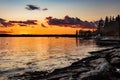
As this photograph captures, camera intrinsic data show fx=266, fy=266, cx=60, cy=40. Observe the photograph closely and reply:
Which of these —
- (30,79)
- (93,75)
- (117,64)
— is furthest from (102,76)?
(117,64)

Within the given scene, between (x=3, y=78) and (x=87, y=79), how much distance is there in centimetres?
1173

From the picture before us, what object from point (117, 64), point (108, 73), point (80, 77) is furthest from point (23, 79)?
point (117, 64)

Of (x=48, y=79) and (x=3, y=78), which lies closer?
(x=48, y=79)

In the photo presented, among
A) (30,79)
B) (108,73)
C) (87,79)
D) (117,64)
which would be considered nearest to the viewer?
(87,79)

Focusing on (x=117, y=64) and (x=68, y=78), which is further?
(x=117, y=64)

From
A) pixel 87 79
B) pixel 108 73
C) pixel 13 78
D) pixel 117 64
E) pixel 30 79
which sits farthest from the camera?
pixel 117 64

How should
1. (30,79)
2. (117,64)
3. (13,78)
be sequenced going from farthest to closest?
(117,64)
(13,78)
(30,79)

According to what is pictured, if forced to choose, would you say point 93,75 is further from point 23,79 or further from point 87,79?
point 23,79

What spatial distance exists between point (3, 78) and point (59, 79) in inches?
353

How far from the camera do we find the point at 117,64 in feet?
100

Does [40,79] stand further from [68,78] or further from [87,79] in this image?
[87,79]

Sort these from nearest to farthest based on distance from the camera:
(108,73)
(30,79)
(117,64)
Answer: (108,73) → (30,79) → (117,64)

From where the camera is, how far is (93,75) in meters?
20.9

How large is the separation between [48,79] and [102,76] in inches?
206
